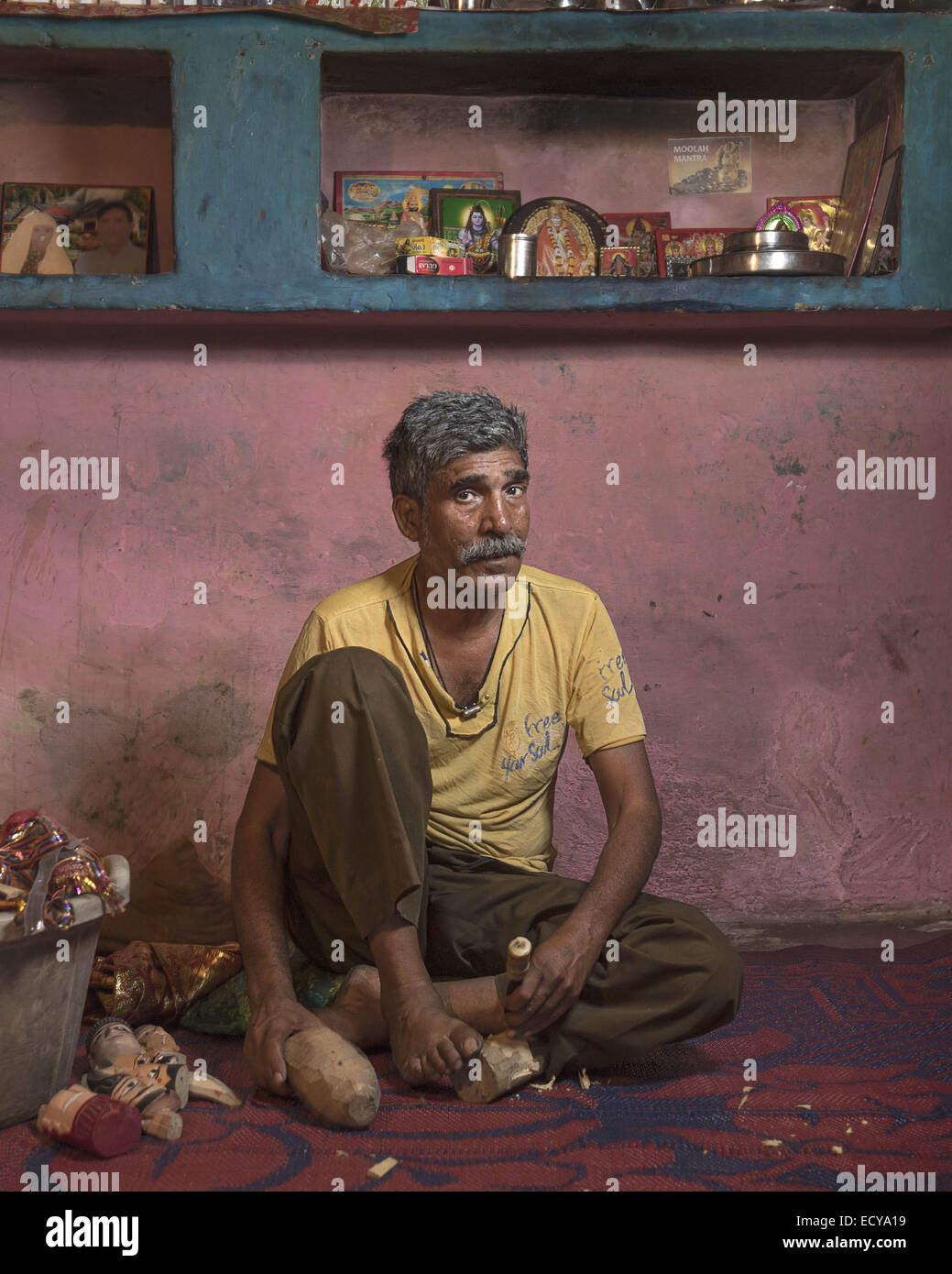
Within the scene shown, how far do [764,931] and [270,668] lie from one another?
1418 millimetres

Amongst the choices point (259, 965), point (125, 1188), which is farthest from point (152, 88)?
point (125, 1188)

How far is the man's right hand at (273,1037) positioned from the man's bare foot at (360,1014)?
0.10 metres

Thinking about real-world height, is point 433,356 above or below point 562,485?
above

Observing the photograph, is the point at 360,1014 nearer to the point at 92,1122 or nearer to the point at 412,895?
the point at 412,895

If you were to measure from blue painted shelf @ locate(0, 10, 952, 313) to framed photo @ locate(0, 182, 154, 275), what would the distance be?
0.99ft

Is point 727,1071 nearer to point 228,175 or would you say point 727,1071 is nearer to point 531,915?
point 531,915

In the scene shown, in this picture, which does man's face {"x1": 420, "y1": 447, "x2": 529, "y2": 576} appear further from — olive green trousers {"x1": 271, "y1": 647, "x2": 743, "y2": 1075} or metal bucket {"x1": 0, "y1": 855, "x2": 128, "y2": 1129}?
metal bucket {"x1": 0, "y1": 855, "x2": 128, "y2": 1129}

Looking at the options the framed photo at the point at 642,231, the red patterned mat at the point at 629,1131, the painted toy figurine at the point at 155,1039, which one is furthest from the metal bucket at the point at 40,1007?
the framed photo at the point at 642,231

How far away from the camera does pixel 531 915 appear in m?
2.07

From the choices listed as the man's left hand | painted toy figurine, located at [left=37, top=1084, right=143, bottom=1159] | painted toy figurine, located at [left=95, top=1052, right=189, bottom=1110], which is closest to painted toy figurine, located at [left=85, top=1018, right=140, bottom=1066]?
painted toy figurine, located at [left=95, top=1052, right=189, bottom=1110]

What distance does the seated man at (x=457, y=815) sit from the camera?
1849mm

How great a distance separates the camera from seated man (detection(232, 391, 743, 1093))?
6.07 feet

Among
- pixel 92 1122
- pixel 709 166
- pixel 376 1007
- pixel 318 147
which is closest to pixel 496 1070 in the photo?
pixel 376 1007

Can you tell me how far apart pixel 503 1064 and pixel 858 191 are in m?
2.36
